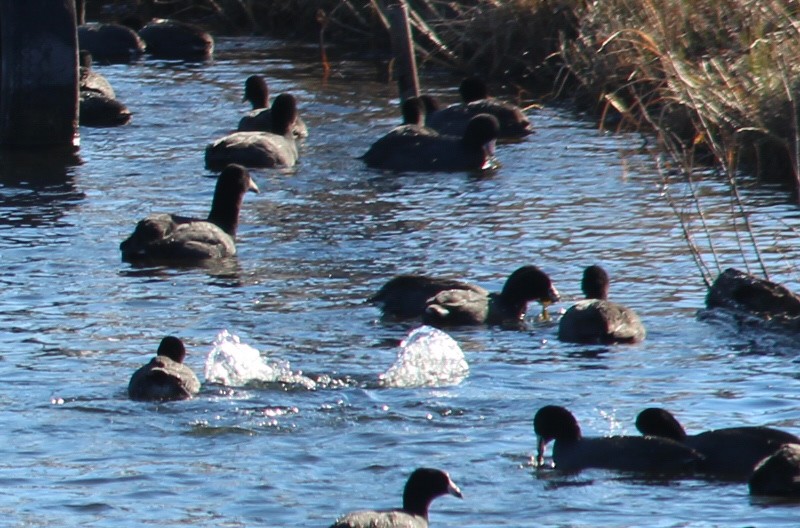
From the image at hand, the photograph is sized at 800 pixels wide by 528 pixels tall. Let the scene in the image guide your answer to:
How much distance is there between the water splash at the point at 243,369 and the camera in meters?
10.7

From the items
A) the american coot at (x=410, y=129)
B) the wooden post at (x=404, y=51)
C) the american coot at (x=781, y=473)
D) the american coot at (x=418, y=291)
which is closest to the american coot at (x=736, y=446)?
the american coot at (x=781, y=473)

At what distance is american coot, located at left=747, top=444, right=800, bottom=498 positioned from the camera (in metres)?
8.45

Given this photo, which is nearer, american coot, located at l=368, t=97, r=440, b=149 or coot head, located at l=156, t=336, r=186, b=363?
coot head, located at l=156, t=336, r=186, b=363

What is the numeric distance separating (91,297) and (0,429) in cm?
324

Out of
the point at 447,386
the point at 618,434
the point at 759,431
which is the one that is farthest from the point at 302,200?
the point at 759,431

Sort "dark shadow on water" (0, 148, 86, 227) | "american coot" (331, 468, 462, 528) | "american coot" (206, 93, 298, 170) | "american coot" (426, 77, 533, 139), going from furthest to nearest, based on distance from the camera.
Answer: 1. "american coot" (426, 77, 533, 139)
2. "american coot" (206, 93, 298, 170)
3. "dark shadow on water" (0, 148, 86, 227)
4. "american coot" (331, 468, 462, 528)

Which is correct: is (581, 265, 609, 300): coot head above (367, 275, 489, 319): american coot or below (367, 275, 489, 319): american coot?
above

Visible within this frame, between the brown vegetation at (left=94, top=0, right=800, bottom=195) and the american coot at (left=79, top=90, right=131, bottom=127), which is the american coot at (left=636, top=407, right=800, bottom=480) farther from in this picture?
the american coot at (left=79, top=90, right=131, bottom=127)

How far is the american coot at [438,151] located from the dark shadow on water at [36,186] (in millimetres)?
2789

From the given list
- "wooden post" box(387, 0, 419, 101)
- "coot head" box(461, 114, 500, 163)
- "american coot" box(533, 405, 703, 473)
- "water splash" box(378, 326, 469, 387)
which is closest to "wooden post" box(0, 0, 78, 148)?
"wooden post" box(387, 0, 419, 101)

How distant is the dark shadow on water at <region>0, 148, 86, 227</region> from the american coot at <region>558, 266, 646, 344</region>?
5194 mm

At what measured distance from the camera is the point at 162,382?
10.2m

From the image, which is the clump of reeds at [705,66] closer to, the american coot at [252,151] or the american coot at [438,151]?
the american coot at [438,151]

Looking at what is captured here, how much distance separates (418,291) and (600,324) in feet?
4.37
